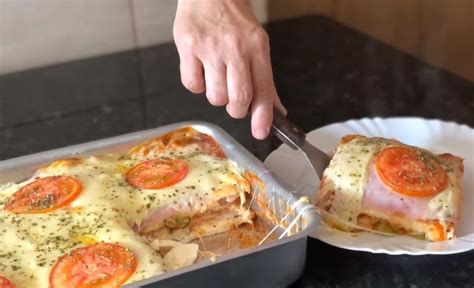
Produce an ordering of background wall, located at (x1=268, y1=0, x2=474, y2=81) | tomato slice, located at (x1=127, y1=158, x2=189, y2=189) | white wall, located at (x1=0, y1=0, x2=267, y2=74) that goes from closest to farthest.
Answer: tomato slice, located at (x1=127, y1=158, x2=189, y2=189) < white wall, located at (x1=0, y1=0, x2=267, y2=74) < background wall, located at (x1=268, y1=0, x2=474, y2=81)

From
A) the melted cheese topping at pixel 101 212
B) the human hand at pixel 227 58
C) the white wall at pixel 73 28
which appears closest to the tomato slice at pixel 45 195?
the melted cheese topping at pixel 101 212

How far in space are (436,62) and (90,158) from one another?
51.6 inches

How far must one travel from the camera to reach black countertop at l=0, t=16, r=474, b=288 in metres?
1.41

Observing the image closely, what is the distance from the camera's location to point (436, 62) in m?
2.10

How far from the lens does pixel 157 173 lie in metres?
1.07

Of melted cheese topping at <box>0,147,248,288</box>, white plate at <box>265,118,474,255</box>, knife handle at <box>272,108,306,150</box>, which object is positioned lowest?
white plate at <box>265,118,474,255</box>

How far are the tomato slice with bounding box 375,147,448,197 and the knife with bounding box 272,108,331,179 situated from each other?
0.10m

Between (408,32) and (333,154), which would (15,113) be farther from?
(408,32)

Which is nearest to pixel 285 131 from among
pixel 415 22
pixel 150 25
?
pixel 150 25

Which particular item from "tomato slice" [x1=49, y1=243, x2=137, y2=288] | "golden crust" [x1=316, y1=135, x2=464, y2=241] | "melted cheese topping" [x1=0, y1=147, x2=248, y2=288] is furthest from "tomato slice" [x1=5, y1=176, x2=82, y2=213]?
"golden crust" [x1=316, y1=135, x2=464, y2=241]

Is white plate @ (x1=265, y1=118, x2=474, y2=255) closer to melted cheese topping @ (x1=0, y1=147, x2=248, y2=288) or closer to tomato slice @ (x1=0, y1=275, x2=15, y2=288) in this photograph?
melted cheese topping @ (x1=0, y1=147, x2=248, y2=288)

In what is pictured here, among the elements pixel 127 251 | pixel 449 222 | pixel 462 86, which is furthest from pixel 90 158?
pixel 462 86

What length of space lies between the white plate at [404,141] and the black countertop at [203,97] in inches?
4.0

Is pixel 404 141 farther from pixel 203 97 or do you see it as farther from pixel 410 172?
pixel 203 97
